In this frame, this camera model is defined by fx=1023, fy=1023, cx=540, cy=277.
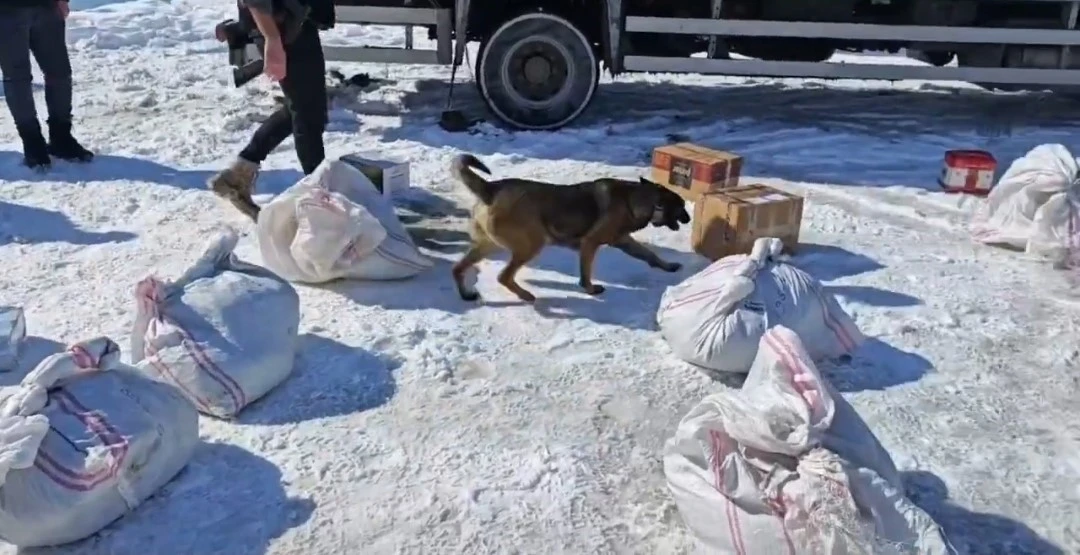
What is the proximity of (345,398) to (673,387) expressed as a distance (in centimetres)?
118

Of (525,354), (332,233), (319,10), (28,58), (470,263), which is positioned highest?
(319,10)

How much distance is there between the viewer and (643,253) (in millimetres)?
4746

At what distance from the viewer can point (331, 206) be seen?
14.0ft

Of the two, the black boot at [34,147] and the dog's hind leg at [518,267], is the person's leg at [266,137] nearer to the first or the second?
the black boot at [34,147]

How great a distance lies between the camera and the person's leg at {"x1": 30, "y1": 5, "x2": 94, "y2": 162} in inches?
236

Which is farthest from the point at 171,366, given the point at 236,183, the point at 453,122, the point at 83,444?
the point at 453,122

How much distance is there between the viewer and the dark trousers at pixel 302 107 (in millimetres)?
4984

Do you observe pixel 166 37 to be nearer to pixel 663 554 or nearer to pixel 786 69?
pixel 786 69

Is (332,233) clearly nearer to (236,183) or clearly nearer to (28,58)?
(236,183)

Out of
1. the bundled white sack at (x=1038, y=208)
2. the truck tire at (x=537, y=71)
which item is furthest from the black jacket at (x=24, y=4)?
the bundled white sack at (x=1038, y=208)

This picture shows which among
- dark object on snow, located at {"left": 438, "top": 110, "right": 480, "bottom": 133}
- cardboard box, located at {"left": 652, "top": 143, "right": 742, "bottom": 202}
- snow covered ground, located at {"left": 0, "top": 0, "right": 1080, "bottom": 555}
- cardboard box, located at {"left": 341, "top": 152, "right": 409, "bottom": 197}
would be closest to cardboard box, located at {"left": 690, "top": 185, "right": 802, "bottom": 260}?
snow covered ground, located at {"left": 0, "top": 0, "right": 1080, "bottom": 555}

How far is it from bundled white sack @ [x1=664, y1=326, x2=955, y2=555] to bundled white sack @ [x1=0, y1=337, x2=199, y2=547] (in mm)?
1479

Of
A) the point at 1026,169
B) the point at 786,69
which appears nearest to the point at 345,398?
the point at 1026,169

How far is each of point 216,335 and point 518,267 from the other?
1.40 m
